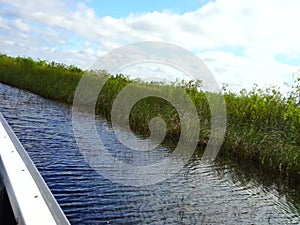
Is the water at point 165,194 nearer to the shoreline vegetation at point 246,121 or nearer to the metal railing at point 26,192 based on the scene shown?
the shoreline vegetation at point 246,121

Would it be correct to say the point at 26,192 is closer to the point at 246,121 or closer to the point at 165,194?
the point at 165,194

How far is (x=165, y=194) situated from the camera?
5.62 meters

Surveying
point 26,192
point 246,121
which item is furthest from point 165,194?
point 246,121

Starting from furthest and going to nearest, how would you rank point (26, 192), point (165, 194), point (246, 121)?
point (246, 121) → point (165, 194) → point (26, 192)

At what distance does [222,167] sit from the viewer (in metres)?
8.24

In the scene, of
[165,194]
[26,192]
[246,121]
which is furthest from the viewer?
[246,121]

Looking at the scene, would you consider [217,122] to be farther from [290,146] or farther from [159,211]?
[159,211]

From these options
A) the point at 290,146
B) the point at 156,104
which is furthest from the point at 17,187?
the point at 156,104

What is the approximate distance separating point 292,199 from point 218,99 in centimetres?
530

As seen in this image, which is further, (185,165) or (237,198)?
(185,165)

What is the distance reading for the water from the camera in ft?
15.3

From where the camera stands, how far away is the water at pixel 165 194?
15.3 ft

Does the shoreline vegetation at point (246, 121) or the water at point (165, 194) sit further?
the shoreline vegetation at point (246, 121)

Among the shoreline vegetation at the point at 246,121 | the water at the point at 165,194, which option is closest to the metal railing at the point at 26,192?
the water at the point at 165,194
